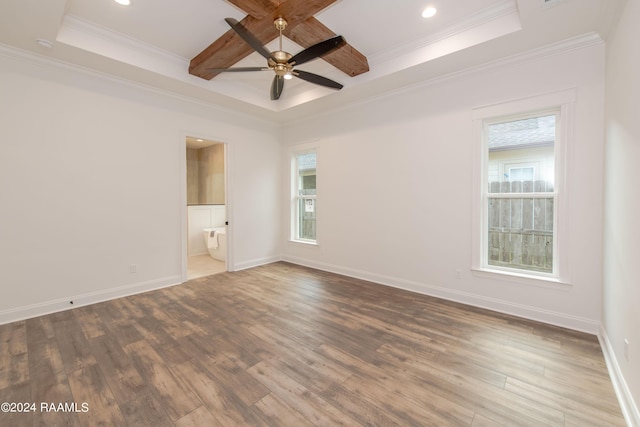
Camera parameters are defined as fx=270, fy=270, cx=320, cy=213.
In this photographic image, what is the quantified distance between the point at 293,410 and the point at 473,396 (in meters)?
1.22

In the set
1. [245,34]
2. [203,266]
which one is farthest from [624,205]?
[203,266]

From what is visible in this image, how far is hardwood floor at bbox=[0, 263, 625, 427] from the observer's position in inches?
66.9

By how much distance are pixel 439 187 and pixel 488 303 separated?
1.56 m

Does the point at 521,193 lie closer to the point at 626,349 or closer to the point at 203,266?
the point at 626,349

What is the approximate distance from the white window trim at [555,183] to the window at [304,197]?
294 cm

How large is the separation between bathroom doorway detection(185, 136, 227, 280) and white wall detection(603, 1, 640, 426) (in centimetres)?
573

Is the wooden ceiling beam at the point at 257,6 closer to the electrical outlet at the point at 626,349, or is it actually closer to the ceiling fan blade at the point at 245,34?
the ceiling fan blade at the point at 245,34

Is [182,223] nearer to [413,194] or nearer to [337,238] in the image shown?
[337,238]

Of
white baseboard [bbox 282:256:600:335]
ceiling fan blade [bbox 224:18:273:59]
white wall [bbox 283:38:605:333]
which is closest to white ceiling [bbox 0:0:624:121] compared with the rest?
white wall [bbox 283:38:605:333]

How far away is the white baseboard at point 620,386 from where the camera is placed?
1.58 m

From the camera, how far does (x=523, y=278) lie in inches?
120

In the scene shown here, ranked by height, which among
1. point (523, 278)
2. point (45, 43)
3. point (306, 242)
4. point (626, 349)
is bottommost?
point (626, 349)

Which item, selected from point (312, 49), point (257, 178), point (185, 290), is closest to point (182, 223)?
point (185, 290)

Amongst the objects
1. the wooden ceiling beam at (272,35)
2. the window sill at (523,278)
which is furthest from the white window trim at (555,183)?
the wooden ceiling beam at (272,35)
